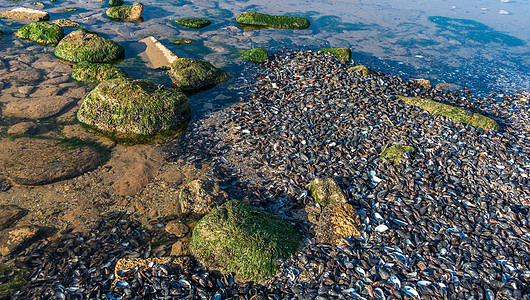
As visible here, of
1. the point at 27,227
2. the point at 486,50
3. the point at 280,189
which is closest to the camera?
the point at 27,227

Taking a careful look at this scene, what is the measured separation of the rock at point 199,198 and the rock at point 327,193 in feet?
6.87

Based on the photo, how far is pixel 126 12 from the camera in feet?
60.7

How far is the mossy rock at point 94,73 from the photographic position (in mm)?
11547

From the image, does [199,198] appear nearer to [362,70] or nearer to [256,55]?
[362,70]

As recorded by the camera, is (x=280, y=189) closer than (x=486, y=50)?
Yes

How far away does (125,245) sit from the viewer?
5.84m

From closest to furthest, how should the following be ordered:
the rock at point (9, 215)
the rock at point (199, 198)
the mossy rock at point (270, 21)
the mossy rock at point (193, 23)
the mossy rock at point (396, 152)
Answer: the rock at point (9, 215)
the rock at point (199, 198)
the mossy rock at point (396, 152)
the mossy rock at point (193, 23)
the mossy rock at point (270, 21)

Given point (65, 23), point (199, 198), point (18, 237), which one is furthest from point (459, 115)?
point (65, 23)

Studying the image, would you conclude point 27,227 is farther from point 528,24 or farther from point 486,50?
point 528,24

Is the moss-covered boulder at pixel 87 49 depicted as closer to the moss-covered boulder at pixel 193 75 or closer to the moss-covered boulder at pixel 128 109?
the moss-covered boulder at pixel 193 75

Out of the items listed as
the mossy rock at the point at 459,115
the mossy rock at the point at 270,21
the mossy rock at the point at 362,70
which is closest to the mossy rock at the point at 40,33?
the mossy rock at the point at 270,21

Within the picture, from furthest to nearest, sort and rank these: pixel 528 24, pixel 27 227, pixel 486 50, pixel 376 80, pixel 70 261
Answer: pixel 528 24 → pixel 486 50 → pixel 376 80 → pixel 27 227 → pixel 70 261

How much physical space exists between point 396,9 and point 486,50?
9.71 metres

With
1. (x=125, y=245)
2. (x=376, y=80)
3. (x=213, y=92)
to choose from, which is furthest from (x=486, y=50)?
(x=125, y=245)
